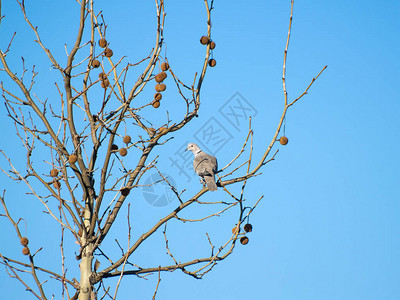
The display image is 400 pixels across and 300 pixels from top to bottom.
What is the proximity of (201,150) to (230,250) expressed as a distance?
4.87 m

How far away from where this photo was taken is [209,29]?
5.20 meters

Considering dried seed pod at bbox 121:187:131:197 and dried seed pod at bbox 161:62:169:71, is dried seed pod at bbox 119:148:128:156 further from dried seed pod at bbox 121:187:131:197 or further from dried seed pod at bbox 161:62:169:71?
dried seed pod at bbox 161:62:169:71

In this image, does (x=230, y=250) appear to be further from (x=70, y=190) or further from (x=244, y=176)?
(x=70, y=190)

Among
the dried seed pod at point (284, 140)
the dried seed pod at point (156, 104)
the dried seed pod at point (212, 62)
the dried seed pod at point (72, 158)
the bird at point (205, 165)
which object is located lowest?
the dried seed pod at point (284, 140)

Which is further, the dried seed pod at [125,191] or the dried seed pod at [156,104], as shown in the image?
the dried seed pod at [156,104]

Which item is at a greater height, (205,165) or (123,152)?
(205,165)

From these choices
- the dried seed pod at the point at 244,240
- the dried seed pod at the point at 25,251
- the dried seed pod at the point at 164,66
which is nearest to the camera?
the dried seed pod at the point at 25,251

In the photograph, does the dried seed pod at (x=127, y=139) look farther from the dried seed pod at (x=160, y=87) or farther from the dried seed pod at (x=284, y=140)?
the dried seed pod at (x=284, y=140)

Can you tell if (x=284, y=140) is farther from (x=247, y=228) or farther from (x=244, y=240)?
(x=244, y=240)

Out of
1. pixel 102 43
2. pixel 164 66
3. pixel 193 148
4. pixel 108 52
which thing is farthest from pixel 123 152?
pixel 193 148

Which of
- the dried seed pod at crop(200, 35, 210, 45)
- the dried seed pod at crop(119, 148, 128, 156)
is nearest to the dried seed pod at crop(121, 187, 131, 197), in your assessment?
the dried seed pod at crop(119, 148, 128, 156)

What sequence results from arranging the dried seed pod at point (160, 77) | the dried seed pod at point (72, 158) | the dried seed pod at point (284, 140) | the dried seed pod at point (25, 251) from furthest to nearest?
the dried seed pod at point (160, 77) → the dried seed pod at point (284, 140) → the dried seed pod at point (72, 158) → the dried seed pod at point (25, 251)

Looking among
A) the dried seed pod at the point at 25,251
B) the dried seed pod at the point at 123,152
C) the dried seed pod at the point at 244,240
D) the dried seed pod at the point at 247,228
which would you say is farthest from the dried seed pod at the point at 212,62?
the dried seed pod at the point at 25,251

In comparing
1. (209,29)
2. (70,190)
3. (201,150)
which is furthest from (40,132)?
(201,150)
